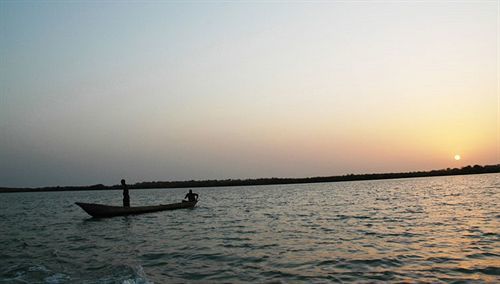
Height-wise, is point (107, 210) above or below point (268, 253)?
above

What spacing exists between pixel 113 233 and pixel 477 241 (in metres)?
17.7

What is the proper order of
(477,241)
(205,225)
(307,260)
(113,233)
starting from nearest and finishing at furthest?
(307,260) → (477,241) → (113,233) → (205,225)

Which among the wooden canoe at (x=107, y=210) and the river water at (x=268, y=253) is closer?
the river water at (x=268, y=253)

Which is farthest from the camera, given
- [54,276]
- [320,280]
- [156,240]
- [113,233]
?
[113,233]

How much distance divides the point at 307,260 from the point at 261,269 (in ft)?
6.03

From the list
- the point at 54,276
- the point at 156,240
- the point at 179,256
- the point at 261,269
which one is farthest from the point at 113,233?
the point at 261,269

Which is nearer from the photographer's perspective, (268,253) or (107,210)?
(268,253)

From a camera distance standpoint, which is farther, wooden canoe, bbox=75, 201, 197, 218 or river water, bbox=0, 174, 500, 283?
wooden canoe, bbox=75, 201, 197, 218

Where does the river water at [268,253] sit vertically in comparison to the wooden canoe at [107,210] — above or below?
below

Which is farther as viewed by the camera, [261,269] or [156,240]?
[156,240]

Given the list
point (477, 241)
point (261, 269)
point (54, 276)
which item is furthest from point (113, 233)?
point (477, 241)

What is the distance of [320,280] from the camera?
10.7 metres

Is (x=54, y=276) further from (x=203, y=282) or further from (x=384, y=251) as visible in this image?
(x=384, y=251)

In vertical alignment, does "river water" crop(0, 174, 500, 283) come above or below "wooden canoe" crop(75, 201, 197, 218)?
below
